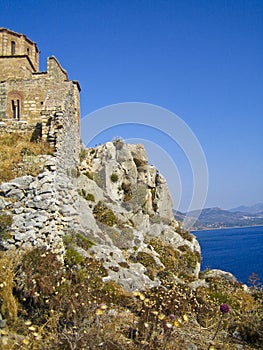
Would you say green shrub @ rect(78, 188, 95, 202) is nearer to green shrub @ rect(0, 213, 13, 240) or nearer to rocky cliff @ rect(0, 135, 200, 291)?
rocky cliff @ rect(0, 135, 200, 291)

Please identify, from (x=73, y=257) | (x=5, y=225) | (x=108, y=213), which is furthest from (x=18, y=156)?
(x=108, y=213)

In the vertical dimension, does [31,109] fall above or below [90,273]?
above

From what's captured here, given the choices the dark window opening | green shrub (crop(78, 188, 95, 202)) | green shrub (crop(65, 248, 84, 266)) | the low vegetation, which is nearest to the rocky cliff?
green shrub (crop(78, 188, 95, 202))

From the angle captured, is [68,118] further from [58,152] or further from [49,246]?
[49,246]

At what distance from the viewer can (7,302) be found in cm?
734

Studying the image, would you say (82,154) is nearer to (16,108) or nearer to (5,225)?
(16,108)

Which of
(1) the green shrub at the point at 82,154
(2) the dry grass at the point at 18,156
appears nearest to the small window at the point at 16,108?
(1) the green shrub at the point at 82,154

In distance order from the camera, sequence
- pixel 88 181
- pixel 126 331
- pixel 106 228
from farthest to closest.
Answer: pixel 88 181 → pixel 106 228 → pixel 126 331

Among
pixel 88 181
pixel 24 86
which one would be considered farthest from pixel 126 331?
pixel 24 86

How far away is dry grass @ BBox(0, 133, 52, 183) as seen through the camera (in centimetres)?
1236

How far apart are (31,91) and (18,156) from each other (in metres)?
10.5

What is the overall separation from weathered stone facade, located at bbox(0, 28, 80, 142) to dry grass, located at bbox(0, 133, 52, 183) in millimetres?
933

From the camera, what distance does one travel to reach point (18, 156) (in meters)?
13.8

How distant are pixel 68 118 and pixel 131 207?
8.59 meters
